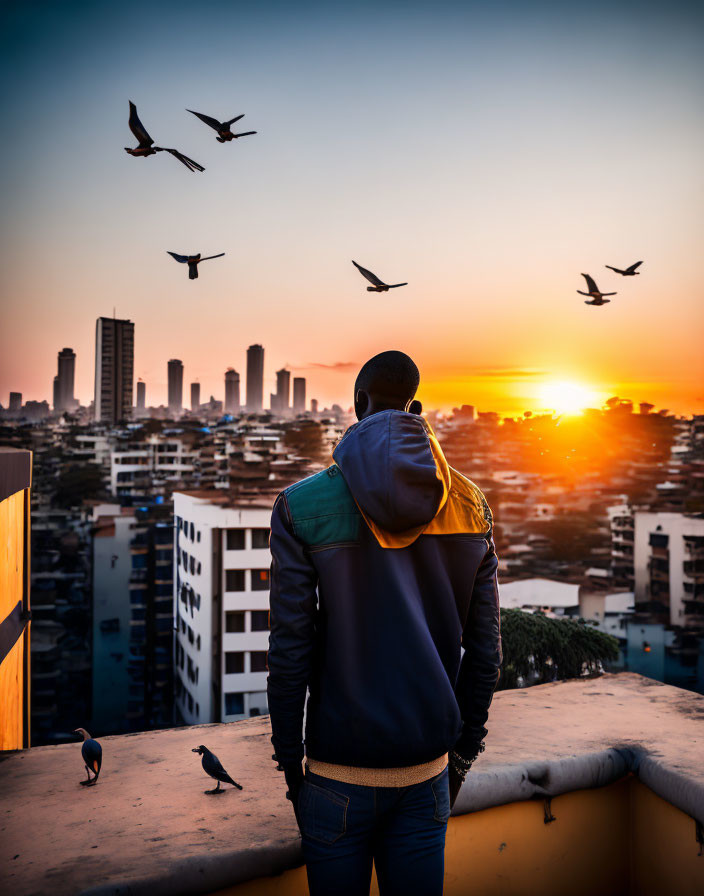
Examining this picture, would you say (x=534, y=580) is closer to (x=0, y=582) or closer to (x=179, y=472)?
(x=0, y=582)

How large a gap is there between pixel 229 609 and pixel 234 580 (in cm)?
82

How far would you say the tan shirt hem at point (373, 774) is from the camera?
1.01 metres

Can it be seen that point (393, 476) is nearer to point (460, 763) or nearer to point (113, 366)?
point (460, 763)

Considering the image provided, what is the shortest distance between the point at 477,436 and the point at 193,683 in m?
15.8

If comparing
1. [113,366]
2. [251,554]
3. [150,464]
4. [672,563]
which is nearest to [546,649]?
[251,554]

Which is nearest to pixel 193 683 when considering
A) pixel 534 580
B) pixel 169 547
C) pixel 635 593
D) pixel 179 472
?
pixel 169 547

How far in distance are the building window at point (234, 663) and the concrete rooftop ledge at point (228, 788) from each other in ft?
55.4

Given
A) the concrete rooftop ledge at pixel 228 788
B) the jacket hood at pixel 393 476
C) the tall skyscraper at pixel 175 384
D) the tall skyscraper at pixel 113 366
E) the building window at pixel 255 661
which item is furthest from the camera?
the tall skyscraper at pixel 175 384

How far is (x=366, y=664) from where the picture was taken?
3.32 feet

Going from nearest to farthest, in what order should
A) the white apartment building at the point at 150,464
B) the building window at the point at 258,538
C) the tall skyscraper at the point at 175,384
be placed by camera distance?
the building window at the point at 258,538 → the white apartment building at the point at 150,464 → the tall skyscraper at the point at 175,384

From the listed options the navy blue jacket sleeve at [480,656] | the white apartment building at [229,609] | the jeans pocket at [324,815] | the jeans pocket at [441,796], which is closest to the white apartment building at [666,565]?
the white apartment building at [229,609]

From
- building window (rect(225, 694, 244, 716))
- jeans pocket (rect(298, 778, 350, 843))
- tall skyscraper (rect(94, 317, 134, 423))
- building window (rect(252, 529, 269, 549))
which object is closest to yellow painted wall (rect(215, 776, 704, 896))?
jeans pocket (rect(298, 778, 350, 843))

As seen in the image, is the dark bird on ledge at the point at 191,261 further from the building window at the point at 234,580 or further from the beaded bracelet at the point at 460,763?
the building window at the point at 234,580

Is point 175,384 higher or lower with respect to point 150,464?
higher
